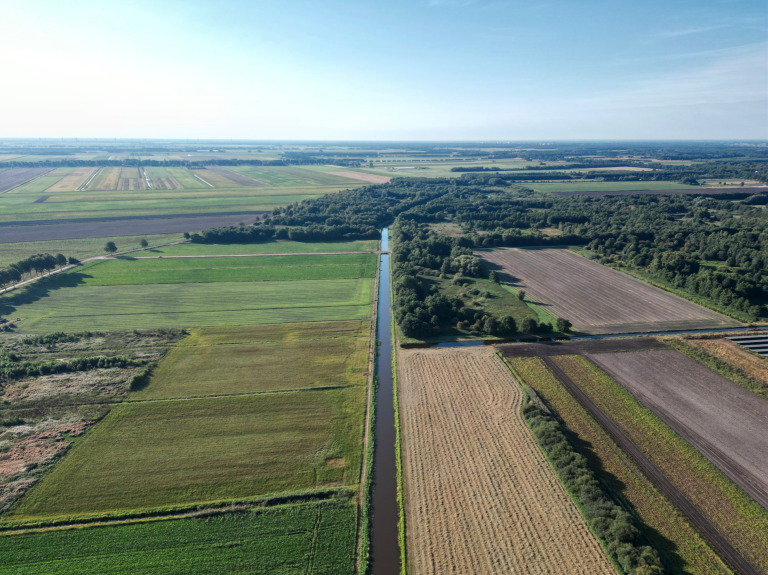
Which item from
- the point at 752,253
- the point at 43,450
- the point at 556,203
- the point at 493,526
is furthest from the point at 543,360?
the point at 556,203

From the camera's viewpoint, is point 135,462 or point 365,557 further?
point 135,462

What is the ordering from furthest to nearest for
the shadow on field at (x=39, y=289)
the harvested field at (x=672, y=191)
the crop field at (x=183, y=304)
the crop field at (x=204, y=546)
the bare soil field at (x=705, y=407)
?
the harvested field at (x=672, y=191), the shadow on field at (x=39, y=289), the crop field at (x=183, y=304), the bare soil field at (x=705, y=407), the crop field at (x=204, y=546)

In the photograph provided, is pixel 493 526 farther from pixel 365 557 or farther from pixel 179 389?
pixel 179 389

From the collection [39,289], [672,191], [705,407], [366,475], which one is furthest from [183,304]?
[672,191]

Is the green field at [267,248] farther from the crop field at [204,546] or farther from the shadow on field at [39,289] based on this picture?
the crop field at [204,546]

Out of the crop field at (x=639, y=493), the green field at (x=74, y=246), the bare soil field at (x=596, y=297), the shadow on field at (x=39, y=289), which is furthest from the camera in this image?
the green field at (x=74, y=246)

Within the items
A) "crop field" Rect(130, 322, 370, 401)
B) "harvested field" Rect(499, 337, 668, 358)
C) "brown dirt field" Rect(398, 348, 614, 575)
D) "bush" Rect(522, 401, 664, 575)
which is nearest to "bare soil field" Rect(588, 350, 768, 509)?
"harvested field" Rect(499, 337, 668, 358)

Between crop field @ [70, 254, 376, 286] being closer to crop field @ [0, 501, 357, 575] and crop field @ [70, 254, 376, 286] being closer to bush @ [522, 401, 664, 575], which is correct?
bush @ [522, 401, 664, 575]

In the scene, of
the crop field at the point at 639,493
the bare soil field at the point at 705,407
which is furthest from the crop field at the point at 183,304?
the bare soil field at the point at 705,407

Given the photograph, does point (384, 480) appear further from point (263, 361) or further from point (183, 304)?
point (183, 304)
